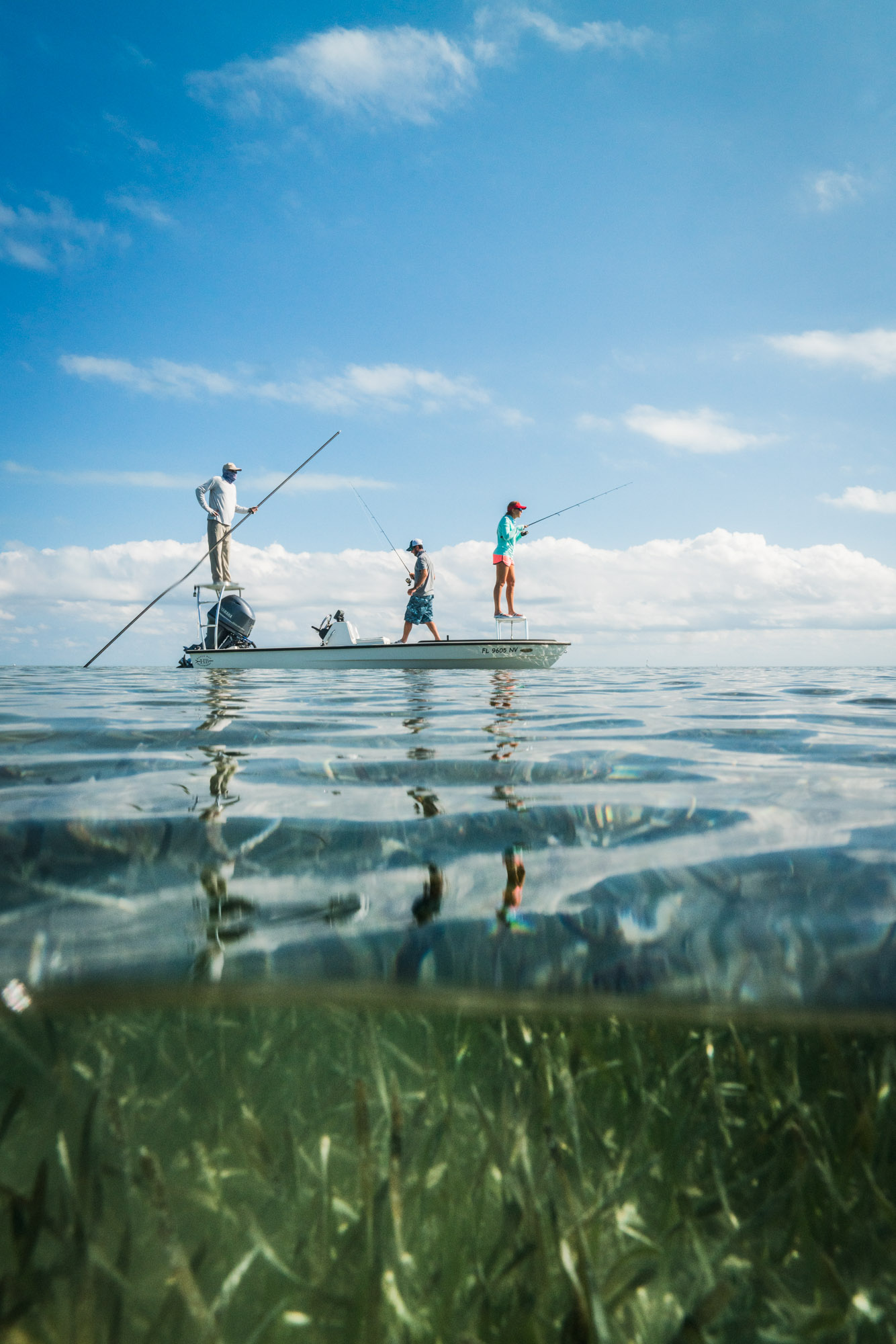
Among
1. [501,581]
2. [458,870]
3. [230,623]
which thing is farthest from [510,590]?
[458,870]

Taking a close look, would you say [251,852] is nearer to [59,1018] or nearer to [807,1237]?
[59,1018]

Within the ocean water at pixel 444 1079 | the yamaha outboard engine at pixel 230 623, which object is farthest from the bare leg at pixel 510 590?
the ocean water at pixel 444 1079

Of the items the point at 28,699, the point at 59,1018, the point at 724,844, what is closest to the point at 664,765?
the point at 724,844

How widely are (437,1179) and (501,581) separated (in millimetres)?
13867

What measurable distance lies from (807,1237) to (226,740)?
9.74 feet

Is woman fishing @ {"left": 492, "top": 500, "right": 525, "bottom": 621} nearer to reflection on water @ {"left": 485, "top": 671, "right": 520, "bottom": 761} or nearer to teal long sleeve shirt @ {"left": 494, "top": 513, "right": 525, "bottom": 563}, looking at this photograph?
teal long sleeve shirt @ {"left": 494, "top": 513, "right": 525, "bottom": 563}

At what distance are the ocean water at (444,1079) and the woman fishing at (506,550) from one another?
12.9 m

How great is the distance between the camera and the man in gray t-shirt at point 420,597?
15.0 m

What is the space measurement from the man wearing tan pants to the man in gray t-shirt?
12.9 ft

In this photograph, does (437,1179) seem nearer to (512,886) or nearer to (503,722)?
(512,886)

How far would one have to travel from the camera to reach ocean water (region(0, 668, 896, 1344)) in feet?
3.68

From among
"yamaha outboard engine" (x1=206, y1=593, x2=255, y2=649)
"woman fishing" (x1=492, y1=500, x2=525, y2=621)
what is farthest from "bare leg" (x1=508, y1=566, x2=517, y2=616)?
"yamaha outboard engine" (x1=206, y1=593, x2=255, y2=649)

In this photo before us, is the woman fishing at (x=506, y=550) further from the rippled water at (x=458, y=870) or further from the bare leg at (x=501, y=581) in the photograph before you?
the rippled water at (x=458, y=870)

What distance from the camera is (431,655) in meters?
14.2
